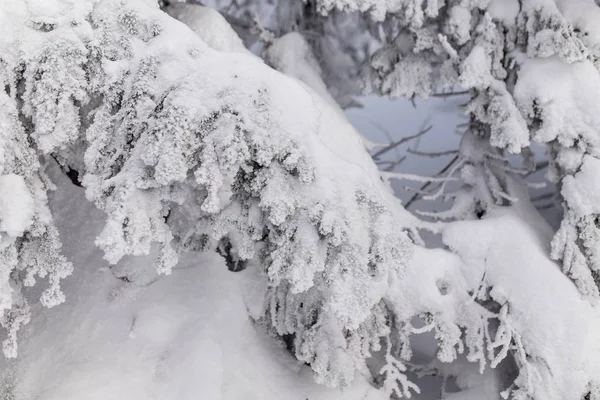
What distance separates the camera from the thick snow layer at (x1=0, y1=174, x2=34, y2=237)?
2018 mm

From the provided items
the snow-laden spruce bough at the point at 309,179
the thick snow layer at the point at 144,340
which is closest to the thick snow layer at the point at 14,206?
the snow-laden spruce bough at the point at 309,179

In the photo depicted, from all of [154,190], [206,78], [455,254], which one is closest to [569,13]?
[455,254]

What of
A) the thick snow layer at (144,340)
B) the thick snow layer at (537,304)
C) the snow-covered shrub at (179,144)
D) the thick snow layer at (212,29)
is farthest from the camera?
the thick snow layer at (212,29)

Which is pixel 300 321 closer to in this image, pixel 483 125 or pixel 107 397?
pixel 107 397

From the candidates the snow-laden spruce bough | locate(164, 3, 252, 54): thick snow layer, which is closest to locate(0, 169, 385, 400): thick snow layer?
the snow-laden spruce bough

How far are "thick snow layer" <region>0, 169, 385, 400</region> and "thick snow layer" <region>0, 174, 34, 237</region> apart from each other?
3.46 feet

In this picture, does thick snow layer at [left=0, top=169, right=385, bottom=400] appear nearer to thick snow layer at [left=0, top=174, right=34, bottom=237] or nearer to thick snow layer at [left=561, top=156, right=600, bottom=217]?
thick snow layer at [left=0, top=174, right=34, bottom=237]

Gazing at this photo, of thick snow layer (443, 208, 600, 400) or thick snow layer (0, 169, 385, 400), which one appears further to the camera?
thick snow layer (443, 208, 600, 400)

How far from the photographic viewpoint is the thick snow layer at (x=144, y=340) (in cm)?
276

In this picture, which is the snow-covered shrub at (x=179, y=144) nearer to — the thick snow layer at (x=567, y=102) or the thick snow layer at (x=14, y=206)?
the thick snow layer at (x=14, y=206)

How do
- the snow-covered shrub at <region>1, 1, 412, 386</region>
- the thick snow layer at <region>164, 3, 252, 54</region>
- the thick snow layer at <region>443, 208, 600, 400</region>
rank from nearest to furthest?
the snow-covered shrub at <region>1, 1, 412, 386</region>, the thick snow layer at <region>443, 208, 600, 400</region>, the thick snow layer at <region>164, 3, 252, 54</region>

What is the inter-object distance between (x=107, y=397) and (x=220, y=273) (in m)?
0.96

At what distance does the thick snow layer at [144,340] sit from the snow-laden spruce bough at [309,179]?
0.21 metres

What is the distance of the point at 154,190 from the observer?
2.12 metres
